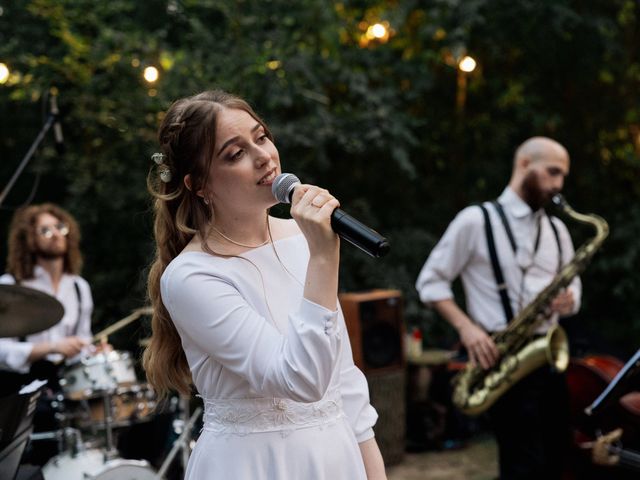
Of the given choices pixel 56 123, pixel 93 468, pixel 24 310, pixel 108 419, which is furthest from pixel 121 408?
pixel 24 310

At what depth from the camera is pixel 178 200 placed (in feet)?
7.11

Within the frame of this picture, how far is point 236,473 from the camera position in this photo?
6.37ft

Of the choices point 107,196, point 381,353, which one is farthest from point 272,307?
point 107,196

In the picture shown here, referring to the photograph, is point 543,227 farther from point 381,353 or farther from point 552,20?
point 552,20

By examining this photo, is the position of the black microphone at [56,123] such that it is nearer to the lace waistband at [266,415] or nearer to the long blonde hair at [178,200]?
the long blonde hair at [178,200]

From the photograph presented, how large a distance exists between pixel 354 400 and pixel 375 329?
13.3ft

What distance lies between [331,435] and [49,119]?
9.62ft

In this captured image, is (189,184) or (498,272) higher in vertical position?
(189,184)

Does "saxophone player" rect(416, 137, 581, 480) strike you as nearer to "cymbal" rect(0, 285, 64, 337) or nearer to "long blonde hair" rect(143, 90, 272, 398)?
"cymbal" rect(0, 285, 64, 337)

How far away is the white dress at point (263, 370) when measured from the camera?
1.78m

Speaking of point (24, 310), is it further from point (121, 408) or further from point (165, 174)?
point (121, 408)

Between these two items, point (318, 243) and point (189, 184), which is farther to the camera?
point (189, 184)

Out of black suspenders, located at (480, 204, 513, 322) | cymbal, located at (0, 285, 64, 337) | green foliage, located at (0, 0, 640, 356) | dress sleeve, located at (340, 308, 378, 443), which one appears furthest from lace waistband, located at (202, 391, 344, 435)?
green foliage, located at (0, 0, 640, 356)

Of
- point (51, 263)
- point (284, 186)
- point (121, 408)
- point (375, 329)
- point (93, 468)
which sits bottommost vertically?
point (93, 468)
